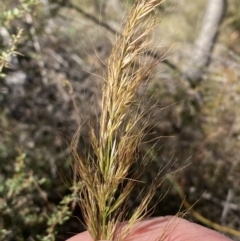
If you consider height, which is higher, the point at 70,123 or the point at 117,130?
the point at 117,130

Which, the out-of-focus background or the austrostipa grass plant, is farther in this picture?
the out-of-focus background

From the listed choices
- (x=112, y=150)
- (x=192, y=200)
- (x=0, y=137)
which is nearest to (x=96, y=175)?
(x=112, y=150)

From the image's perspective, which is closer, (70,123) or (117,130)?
(117,130)

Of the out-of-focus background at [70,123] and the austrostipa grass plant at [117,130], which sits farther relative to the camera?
the out-of-focus background at [70,123]

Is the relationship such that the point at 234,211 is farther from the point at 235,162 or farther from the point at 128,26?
the point at 128,26
